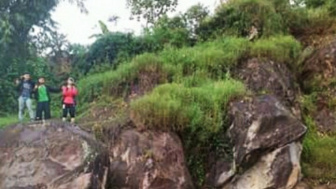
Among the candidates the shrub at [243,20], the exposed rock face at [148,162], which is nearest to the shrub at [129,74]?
the exposed rock face at [148,162]

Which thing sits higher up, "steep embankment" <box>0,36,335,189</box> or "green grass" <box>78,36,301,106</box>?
"green grass" <box>78,36,301,106</box>

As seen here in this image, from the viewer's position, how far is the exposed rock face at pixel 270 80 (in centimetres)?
1022

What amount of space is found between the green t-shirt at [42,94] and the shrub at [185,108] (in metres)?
2.04

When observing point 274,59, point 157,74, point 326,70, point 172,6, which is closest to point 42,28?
point 172,6

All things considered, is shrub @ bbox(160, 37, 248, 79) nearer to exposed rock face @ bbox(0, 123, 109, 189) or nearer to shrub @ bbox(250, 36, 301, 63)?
shrub @ bbox(250, 36, 301, 63)

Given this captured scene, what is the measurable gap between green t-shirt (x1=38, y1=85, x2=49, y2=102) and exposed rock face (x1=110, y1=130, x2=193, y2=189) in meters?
2.23

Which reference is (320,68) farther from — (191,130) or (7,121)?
→ (7,121)

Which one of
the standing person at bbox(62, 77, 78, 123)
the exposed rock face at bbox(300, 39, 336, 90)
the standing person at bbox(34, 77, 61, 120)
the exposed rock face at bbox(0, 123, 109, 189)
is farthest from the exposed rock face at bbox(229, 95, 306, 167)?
the standing person at bbox(34, 77, 61, 120)

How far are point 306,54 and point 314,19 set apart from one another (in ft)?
5.61

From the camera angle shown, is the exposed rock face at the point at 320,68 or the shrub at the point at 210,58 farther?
the exposed rock face at the point at 320,68

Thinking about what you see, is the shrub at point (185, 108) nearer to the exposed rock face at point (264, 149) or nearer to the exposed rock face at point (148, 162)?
the exposed rock face at point (148, 162)

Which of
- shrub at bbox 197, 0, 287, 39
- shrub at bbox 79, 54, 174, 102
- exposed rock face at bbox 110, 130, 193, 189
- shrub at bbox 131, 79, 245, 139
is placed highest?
shrub at bbox 197, 0, 287, 39

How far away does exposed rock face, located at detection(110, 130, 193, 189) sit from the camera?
25.8 ft

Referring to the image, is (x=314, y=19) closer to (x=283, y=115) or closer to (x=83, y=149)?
(x=283, y=115)
